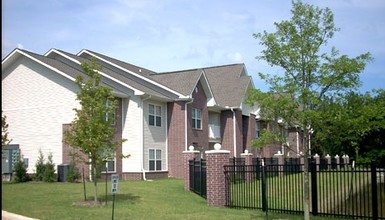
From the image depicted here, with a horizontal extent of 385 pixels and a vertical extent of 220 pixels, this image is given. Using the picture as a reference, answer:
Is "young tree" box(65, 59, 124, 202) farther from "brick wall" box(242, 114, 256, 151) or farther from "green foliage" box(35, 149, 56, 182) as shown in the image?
"brick wall" box(242, 114, 256, 151)

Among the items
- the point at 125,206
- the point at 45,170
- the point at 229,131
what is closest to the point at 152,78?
the point at 229,131

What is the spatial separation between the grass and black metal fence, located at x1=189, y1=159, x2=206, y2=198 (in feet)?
1.12

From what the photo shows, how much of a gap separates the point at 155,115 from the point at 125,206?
16.6 meters

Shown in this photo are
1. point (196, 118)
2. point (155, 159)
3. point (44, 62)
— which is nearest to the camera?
point (44, 62)

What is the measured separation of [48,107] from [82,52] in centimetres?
811

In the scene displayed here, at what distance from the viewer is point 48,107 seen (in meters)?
28.8

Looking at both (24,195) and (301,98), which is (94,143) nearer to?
(24,195)

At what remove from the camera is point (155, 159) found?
31359 mm

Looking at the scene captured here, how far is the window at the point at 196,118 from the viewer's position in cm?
3475

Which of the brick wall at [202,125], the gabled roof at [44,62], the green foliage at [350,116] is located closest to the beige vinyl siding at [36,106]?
the gabled roof at [44,62]

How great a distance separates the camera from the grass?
542 inches

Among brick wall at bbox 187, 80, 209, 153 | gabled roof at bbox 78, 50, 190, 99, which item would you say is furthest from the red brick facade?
brick wall at bbox 187, 80, 209, 153

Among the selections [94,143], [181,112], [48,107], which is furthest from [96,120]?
[181,112]

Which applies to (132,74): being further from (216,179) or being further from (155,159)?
(216,179)
